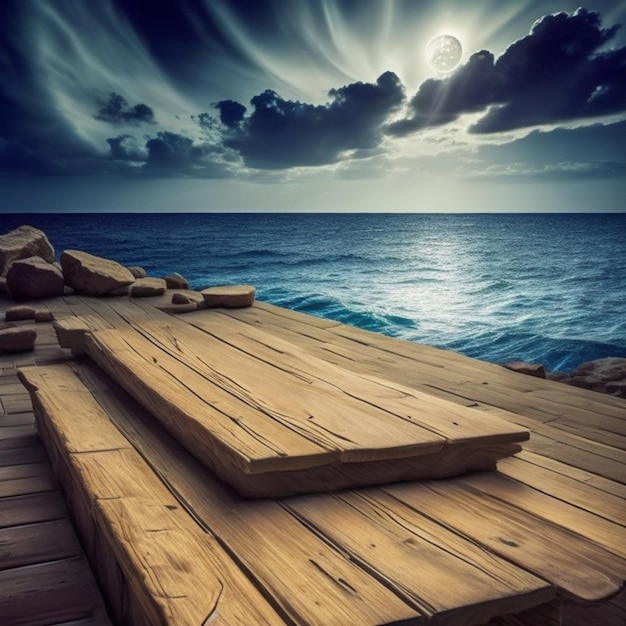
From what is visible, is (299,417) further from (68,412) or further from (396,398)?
(68,412)

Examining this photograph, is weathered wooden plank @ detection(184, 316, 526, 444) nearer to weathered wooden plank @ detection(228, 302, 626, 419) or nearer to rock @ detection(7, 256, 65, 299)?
weathered wooden plank @ detection(228, 302, 626, 419)

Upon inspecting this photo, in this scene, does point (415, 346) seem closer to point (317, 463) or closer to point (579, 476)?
point (579, 476)

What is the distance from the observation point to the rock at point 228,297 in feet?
17.4

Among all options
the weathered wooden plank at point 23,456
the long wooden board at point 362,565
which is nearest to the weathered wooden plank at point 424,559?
the long wooden board at point 362,565

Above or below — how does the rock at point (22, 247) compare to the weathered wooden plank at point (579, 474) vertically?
below

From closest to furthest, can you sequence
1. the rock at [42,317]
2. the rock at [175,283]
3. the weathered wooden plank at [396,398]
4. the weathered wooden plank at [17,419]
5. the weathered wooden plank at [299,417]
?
the weathered wooden plank at [299,417] → the weathered wooden plank at [396,398] → the weathered wooden plank at [17,419] → the rock at [42,317] → the rock at [175,283]

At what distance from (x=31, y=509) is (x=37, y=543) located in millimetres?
257

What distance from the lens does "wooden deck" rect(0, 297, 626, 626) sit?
3.71ft

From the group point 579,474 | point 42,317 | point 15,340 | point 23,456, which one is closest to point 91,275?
point 42,317

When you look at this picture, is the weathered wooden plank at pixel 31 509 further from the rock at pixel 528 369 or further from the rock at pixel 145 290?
the rock at pixel 145 290

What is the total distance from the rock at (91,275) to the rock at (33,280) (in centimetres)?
21

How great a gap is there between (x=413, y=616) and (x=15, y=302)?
6.50m

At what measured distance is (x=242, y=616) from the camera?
1.06m

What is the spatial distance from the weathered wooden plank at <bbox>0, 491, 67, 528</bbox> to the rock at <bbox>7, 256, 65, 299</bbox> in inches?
196
